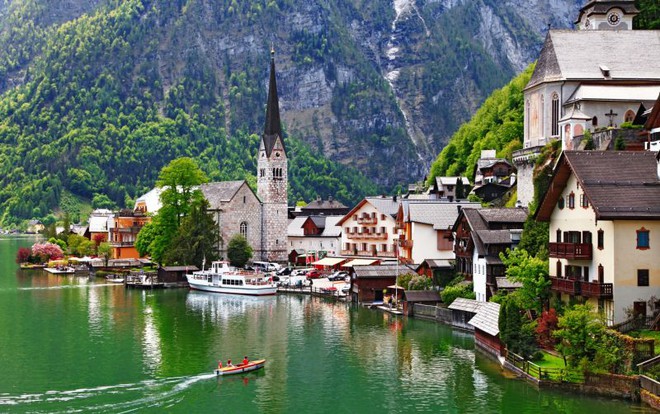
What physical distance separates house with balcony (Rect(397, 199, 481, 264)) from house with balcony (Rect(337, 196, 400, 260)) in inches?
435

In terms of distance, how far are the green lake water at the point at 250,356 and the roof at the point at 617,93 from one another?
2251cm

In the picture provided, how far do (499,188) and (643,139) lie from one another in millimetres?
39498

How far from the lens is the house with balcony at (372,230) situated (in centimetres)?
10300

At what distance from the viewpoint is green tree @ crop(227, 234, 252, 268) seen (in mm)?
116500

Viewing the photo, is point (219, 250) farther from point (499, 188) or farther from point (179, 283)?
point (499, 188)

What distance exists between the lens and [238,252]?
116562 mm

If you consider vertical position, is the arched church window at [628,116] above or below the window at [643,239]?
above

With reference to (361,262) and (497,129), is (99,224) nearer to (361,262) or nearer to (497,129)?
(361,262)

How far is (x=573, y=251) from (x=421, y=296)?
25130 mm

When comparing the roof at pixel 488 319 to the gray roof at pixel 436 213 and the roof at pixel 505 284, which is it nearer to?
the roof at pixel 505 284

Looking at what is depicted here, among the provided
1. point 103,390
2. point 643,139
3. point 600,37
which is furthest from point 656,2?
point 103,390

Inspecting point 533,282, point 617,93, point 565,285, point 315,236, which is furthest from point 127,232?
point 565,285

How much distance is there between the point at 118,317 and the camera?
75250 millimetres

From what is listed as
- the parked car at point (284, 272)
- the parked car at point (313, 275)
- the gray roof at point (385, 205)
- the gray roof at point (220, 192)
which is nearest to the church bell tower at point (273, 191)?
the gray roof at point (220, 192)
